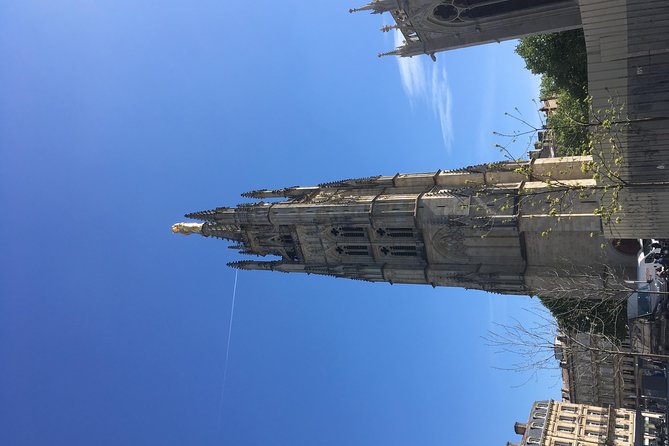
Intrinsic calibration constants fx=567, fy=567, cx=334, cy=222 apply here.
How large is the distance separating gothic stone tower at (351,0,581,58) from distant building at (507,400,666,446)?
167ft

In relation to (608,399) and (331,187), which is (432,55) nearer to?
(331,187)

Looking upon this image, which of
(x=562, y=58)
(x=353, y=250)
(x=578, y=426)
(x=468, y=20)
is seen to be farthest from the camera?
(x=578, y=426)

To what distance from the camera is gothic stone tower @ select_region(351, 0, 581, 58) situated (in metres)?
32.3

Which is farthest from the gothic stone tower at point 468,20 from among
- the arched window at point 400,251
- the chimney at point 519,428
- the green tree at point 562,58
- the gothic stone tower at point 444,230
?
the chimney at point 519,428

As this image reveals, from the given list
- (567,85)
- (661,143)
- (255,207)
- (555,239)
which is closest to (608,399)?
(567,85)

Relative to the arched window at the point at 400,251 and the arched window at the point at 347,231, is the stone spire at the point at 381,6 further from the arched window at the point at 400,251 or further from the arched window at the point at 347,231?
the arched window at the point at 400,251

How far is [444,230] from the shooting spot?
3353 cm

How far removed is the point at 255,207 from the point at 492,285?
17797 millimetres

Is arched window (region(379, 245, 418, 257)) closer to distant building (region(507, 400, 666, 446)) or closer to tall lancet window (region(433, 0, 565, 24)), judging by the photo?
tall lancet window (region(433, 0, 565, 24))

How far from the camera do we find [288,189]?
1699 inches

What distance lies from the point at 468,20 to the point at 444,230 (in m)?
13.4

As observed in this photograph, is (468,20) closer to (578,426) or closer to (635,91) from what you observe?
(635,91)

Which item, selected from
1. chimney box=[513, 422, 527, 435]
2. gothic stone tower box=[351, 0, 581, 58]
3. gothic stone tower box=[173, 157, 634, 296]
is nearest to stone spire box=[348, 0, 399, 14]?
gothic stone tower box=[351, 0, 581, 58]

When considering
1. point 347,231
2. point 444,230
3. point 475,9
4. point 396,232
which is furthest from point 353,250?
point 475,9
